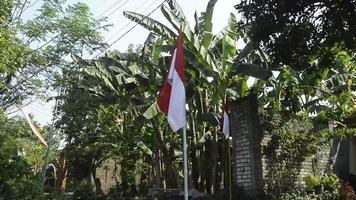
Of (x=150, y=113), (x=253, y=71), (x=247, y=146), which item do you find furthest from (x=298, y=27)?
(x=150, y=113)

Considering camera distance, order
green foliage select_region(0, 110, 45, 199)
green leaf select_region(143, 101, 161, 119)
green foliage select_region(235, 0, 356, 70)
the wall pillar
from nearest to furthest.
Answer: green foliage select_region(235, 0, 356, 70), the wall pillar, green leaf select_region(143, 101, 161, 119), green foliage select_region(0, 110, 45, 199)

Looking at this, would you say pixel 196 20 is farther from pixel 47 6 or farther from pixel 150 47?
pixel 47 6

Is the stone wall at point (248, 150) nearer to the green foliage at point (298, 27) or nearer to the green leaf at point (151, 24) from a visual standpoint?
the green leaf at point (151, 24)

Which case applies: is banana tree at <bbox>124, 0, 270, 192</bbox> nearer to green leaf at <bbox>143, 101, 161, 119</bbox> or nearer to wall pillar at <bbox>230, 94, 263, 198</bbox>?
green leaf at <bbox>143, 101, 161, 119</bbox>

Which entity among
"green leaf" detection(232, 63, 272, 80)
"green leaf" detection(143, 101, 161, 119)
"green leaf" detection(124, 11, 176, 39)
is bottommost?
"green leaf" detection(143, 101, 161, 119)

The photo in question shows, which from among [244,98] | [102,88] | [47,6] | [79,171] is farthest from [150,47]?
[79,171]

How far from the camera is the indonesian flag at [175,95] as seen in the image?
875 centimetres

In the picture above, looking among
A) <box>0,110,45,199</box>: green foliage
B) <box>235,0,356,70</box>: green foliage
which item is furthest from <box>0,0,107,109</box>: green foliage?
<box>235,0,356,70</box>: green foliage

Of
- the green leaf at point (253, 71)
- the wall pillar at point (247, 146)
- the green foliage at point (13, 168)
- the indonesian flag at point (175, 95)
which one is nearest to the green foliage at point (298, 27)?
the indonesian flag at point (175, 95)

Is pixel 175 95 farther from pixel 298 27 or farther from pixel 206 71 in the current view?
pixel 206 71

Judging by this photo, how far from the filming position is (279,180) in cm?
1266

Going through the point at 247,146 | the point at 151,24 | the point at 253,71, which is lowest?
the point at 247,146

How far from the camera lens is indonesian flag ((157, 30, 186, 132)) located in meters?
8.75

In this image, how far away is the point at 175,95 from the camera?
29.2 feet
